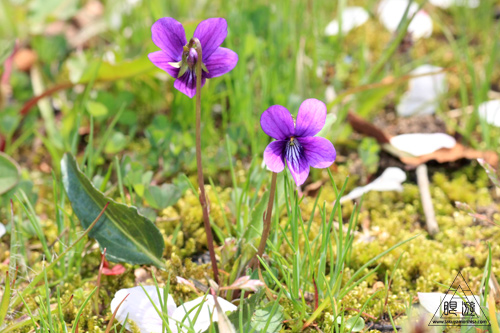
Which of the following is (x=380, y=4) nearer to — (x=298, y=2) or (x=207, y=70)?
(x=298, y=2)

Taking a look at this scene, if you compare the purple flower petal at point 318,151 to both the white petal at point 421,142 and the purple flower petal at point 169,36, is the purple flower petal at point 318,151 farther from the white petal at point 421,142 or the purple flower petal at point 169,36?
the white petal at point 421,142

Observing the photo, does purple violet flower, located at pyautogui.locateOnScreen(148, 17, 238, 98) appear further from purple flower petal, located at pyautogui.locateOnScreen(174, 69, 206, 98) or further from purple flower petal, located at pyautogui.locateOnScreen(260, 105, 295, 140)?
purple flower petal, located at pyautogui.locateOnScreen(260, 105, 295, 140)

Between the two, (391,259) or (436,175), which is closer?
(391,259)

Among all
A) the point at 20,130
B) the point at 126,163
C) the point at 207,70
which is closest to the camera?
the point at 207,70

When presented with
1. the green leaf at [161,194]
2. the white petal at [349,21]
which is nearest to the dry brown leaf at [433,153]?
the white petal at [349,21]

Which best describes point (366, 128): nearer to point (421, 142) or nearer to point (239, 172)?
point (421, 142)

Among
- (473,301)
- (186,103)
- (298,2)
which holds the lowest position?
(473,301)

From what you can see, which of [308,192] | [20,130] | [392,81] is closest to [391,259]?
[308,192]
